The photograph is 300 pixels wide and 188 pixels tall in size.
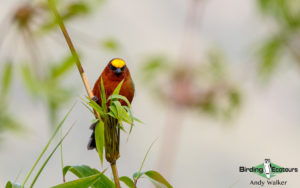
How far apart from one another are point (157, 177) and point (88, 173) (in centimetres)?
Answer: 17

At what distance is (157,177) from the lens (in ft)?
3.74

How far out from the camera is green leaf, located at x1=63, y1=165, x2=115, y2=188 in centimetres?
114

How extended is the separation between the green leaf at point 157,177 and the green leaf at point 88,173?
94 millimetres

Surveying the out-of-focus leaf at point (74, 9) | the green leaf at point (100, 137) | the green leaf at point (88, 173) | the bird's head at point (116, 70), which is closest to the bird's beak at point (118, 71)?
the bird's head at point (116, 70)

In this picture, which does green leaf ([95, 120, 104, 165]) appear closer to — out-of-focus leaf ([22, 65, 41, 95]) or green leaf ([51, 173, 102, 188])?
green leaf ([51, 173, 102, 188])

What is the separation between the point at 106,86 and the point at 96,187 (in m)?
0.61

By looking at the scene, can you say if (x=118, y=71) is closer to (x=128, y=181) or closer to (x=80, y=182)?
(x=128, y=181)

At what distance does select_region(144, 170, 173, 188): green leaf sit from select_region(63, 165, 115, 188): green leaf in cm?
9

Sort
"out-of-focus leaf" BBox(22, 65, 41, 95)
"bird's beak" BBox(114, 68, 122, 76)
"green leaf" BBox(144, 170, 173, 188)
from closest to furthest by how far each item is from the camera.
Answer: "green leaf" BBox(144, 170, 173, 188) → "bird's beak" BBox(114, 68, 122, 76) → "out-of-focus leaf" BBox(22, 65, 41, 95)

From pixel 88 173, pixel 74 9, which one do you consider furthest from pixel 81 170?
pixel 74 9

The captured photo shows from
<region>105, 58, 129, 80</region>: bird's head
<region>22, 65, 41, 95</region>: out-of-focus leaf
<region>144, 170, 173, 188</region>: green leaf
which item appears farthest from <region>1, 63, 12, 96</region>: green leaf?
<region>144, 170, 173, 188</region>: green leaf

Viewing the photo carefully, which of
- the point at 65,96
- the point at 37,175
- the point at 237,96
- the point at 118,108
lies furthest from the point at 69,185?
the point at 237,96

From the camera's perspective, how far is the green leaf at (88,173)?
1136mm

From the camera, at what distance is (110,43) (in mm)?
2521
